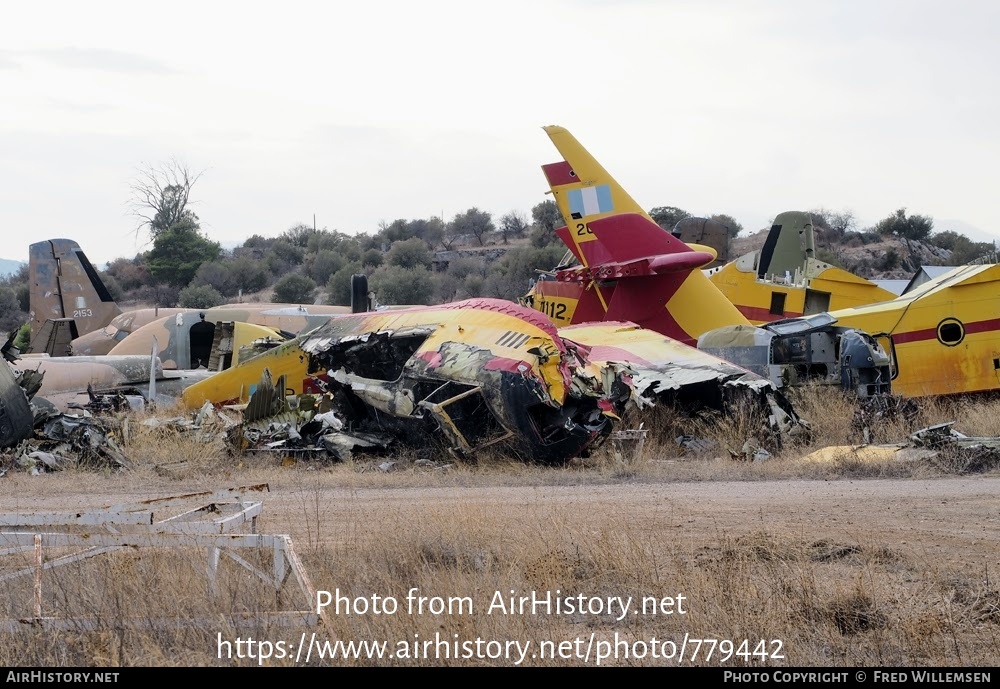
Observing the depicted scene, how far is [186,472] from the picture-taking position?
11.7m

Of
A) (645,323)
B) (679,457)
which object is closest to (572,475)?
(679,457)

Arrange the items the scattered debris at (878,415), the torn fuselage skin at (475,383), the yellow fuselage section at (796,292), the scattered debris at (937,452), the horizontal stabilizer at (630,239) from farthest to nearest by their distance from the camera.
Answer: the yellow fuselage section at (796,292)
the horizontal stabilizer at (630,239)
the scattered debris at (878,415)
the torn fuselage skin at (475,383)
the scattered debris at (937,452)

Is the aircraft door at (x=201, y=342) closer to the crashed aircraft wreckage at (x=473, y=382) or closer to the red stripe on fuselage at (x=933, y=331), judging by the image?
the crashed aircraft wreckage at (x=473, y=382)

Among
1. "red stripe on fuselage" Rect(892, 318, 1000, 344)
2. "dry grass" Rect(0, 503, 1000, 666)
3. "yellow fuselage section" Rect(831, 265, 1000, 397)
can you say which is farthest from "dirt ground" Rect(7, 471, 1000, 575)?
"red stripe on fuselage" Rect(892, 318, 1000, 344)

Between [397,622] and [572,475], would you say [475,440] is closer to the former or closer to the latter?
[572,475]

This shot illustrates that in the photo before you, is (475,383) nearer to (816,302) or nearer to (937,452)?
(937,452)

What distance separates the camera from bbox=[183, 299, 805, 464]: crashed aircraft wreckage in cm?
1181

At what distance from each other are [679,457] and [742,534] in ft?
17.5

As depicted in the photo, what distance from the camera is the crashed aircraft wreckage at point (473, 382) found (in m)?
11.8

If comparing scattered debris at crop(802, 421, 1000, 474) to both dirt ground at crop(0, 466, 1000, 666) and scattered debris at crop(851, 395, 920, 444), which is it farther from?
scattered debris at crop(851, 395, 920, 444)

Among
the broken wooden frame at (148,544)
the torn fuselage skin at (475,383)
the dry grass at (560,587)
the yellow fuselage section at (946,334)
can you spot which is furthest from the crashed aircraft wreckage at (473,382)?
the broken wooden frame at (148,544)

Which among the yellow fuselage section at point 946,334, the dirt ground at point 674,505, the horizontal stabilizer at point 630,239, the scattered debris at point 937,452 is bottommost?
the dirt ground at point 674,505

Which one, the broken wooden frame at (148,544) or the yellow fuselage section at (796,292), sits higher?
the yellow fuselage section at (796,292)

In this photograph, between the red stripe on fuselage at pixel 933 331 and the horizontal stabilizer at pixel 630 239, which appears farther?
the horizontal stabilizer at pixel 630 239
